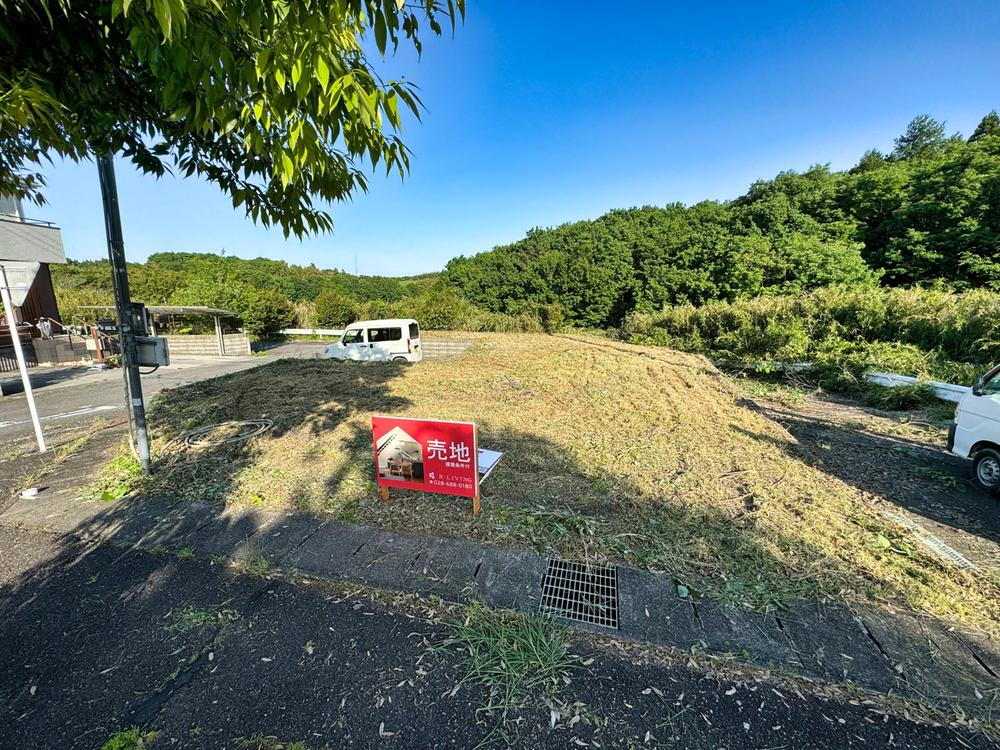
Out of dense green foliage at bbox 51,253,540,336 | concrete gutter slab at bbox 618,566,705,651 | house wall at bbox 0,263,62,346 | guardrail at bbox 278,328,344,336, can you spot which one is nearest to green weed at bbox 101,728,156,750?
concrete gutter slab at bbox 618,566,705,651

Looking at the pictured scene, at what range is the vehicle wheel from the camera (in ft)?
10.5

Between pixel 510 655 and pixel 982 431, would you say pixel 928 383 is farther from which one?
pixel 510 655

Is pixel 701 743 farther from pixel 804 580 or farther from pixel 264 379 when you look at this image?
pixel 264 379

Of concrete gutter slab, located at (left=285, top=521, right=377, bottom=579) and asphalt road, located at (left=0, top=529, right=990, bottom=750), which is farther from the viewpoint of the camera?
concrete gutter slab, located at (left=285, top=521, right=377, bottom=579)

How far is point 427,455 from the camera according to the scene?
2.72 metres

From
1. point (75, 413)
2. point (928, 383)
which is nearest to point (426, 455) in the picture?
point (75, 413)

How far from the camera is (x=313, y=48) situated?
1103mm

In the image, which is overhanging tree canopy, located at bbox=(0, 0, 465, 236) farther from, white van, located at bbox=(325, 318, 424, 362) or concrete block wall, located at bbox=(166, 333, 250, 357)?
concrete block wall, located at bbox=(166, 333, 250, 357)

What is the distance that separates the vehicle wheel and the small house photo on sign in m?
4.67

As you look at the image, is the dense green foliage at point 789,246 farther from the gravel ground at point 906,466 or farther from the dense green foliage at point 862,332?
the gravel ground at point 906,466

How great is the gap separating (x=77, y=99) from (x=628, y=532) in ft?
11.7

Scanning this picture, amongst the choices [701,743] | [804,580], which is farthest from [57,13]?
[804,580]

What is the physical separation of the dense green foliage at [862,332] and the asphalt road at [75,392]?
13.3 m

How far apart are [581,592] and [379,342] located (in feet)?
33.2
